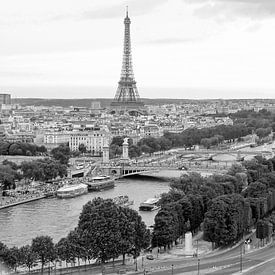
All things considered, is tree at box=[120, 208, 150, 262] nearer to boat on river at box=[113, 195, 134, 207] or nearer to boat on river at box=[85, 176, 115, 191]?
boat on river at box=[113, 195, 134, 207]

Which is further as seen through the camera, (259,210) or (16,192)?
(16,192)

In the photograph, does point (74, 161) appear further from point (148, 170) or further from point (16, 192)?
point (16, 192)

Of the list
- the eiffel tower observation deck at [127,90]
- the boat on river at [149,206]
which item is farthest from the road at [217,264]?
the eiffel tower observation deck at [127,90]

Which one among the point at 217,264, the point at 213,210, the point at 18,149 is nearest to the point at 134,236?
the point at 217,264

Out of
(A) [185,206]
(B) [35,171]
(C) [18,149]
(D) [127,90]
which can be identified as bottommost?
(C) [18,149]

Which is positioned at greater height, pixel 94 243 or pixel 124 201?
pixel 94 243

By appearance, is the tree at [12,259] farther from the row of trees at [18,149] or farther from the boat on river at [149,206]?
the row of trees at [18,149]

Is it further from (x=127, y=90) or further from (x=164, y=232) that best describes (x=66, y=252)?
(x=127, y=90)

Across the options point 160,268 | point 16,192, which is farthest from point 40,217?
point 160,268
